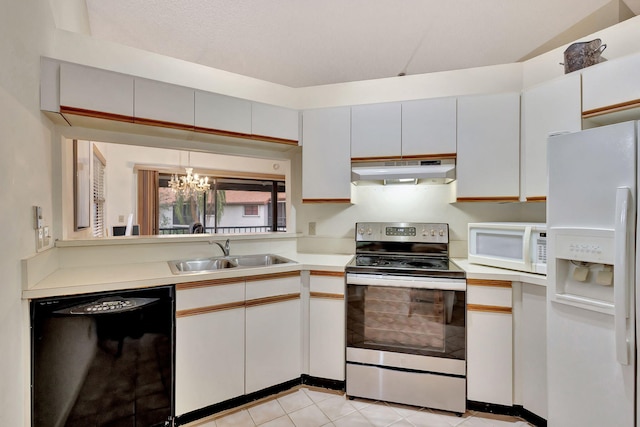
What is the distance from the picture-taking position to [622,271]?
1.24 m

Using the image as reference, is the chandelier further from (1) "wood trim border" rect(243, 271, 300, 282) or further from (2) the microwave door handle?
(2) the microwave door handle

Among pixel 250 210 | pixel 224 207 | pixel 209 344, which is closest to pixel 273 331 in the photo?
pixel 209 344

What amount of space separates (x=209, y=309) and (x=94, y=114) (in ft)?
4.53

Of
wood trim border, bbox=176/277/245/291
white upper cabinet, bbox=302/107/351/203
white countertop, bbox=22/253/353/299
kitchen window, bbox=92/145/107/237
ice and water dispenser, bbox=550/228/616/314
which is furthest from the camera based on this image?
kitchen window, bbox=92/145/107/237

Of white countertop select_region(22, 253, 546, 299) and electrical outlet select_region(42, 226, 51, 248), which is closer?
white countertop select_region(22, 253, 546, 299)

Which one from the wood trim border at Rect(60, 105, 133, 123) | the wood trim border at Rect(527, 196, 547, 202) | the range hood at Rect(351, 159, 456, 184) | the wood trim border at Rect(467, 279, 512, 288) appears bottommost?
the wood trim border at Rect(467, 279, 512, 288)

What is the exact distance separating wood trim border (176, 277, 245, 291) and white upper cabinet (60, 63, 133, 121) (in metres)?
1.12

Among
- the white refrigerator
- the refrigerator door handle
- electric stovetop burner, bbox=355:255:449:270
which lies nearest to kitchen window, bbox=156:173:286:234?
electric stovetop burner, bbox=355:255:449:270

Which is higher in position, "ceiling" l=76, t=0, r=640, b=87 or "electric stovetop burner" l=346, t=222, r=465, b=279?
"ceiling" l=76, t=0, r=640, b=87

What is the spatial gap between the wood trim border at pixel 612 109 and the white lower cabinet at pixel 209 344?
8.05 feet

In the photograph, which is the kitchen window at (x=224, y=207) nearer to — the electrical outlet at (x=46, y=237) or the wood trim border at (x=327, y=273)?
the wood trim border at (x=327, y=273)

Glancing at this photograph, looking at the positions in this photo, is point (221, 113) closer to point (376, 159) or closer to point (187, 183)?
point (376, 159)

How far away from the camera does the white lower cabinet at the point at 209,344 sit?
5.81 ft

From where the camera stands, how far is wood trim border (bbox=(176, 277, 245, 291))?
5.77ft
